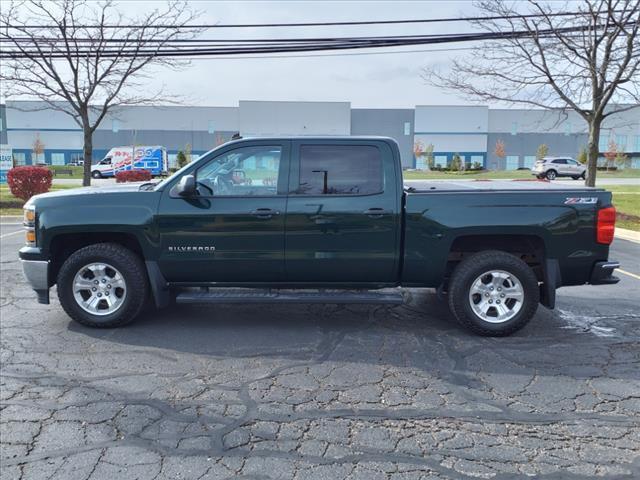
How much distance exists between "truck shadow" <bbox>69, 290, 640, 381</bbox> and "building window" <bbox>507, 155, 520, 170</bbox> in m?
73.5

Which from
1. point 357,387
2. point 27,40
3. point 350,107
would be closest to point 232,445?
point 357,387

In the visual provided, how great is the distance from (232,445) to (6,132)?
3286 inches

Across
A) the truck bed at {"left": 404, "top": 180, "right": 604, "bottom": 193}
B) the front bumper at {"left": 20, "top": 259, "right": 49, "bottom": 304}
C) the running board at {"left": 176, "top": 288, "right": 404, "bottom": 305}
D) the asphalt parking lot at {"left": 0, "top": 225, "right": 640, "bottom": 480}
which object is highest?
the truck bed at {"left": 404, "top": 180, "right": 604, "bottom": 193}

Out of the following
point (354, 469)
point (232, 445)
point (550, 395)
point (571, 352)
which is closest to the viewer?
point (354, 469)

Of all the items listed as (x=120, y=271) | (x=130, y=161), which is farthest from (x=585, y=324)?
(x=130, y=161)

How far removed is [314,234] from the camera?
5152 millimetres

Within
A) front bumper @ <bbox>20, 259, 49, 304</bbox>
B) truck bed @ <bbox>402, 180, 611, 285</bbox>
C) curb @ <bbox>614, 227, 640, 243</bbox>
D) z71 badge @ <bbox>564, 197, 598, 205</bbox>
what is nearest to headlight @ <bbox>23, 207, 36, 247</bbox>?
front bumper @ <bbox>20, 259, 49, 304</bbox>

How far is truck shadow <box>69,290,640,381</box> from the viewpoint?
4535 millimetres

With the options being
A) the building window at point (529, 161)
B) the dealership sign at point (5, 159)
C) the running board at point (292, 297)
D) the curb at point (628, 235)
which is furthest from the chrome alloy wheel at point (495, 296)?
the building window at point (529, 161)

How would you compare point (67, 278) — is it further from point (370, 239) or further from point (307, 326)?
point (370, 239)

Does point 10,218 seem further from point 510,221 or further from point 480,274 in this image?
point 510,221

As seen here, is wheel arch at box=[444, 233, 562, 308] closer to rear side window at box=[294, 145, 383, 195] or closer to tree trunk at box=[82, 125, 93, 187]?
rear side window at box=[294, 145, 383, 195]

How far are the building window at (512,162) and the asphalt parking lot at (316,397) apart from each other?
73.3 m

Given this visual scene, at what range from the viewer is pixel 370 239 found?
515 centimetres
